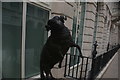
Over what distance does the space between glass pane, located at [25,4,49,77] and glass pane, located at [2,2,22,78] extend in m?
0.30

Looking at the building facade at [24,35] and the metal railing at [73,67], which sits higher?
the building facade at [24,35]

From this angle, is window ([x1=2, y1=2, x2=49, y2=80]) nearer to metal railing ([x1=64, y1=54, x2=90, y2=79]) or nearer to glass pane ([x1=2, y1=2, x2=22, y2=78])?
glass pane ([x1=2, y1=2, x2=22, y2=78])

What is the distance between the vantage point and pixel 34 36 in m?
3.95

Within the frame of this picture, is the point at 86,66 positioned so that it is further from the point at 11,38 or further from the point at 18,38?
the point at 11,38

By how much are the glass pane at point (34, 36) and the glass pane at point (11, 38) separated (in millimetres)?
295

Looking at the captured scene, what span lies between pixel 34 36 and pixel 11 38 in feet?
2.48

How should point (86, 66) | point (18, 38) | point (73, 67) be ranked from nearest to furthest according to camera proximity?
point (18, 38) → point (86, 66) → point (73, 67)

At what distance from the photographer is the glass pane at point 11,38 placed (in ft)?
10.3

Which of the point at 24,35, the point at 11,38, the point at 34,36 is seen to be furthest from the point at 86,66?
the point at 11,38

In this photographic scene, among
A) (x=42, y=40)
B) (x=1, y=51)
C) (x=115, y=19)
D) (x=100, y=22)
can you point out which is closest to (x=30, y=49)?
(x=42, y=40)

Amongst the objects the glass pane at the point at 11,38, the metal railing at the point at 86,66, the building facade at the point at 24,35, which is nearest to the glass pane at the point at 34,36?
the building facade at the point at 24,35

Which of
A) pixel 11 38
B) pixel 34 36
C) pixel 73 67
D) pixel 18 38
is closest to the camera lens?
pixel 11 38

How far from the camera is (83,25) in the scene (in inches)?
327

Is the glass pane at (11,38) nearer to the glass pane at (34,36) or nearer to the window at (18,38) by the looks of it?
the window at (18,38)
